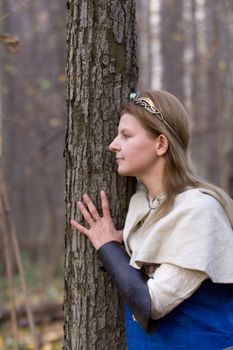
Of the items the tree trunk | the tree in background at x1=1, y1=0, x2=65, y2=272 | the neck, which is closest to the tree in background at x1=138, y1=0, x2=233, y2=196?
the tree in background at x1=1, y1=0, x2=65, y2=272

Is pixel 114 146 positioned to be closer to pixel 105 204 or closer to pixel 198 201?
→ pixel 105 204

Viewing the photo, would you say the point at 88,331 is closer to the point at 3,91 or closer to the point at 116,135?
the point at 116,135

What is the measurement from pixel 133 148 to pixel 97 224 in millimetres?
379

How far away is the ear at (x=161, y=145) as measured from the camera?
2.44 meters

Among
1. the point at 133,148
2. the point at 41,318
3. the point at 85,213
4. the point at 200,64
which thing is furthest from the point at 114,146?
the point at 200,64

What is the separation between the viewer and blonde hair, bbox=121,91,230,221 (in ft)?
7.89

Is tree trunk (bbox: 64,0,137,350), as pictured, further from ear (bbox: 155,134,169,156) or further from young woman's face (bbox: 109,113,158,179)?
ear (bbox: 155,134,169,156)

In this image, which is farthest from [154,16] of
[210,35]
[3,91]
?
[3,91]

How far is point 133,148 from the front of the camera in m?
2.48

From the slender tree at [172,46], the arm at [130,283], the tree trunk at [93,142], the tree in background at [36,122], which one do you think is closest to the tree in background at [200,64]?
the slender tree at [172,46]

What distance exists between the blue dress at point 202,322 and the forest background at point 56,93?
24.2 ft

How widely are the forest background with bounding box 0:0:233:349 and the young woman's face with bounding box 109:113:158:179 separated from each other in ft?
24.1

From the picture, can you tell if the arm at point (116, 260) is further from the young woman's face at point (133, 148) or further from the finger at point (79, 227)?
the young woman's face at point (133, 148)

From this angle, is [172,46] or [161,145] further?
[172,46]
